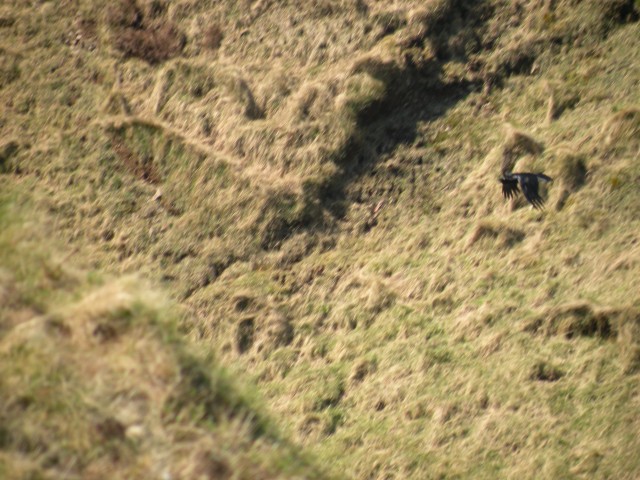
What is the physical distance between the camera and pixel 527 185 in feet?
19.1

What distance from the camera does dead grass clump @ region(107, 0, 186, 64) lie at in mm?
7230

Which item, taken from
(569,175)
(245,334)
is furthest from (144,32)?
(569,175)

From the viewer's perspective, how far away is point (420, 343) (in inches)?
213

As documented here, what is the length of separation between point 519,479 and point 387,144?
319 centimetres

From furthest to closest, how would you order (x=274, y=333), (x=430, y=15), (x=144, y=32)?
(x=144, y=32)
(x=430, y=15)
(x=274, y=333)

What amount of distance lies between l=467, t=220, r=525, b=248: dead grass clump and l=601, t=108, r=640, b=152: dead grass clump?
3.61 feet

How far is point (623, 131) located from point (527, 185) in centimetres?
91

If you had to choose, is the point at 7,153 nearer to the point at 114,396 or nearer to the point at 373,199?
the point at 373,199

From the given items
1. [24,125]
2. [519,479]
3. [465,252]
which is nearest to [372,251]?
[465,252]

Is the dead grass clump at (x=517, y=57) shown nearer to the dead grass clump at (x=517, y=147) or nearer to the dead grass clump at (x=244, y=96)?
the dead grass clump at (x=517, y=147)

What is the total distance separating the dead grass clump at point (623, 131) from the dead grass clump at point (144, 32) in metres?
4.25

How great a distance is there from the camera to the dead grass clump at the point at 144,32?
7230 mm

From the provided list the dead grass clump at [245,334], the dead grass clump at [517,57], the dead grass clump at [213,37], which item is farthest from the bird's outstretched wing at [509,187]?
the dead grass clump at [213,37]

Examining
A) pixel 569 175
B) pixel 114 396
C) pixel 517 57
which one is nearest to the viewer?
pixel 114 396
